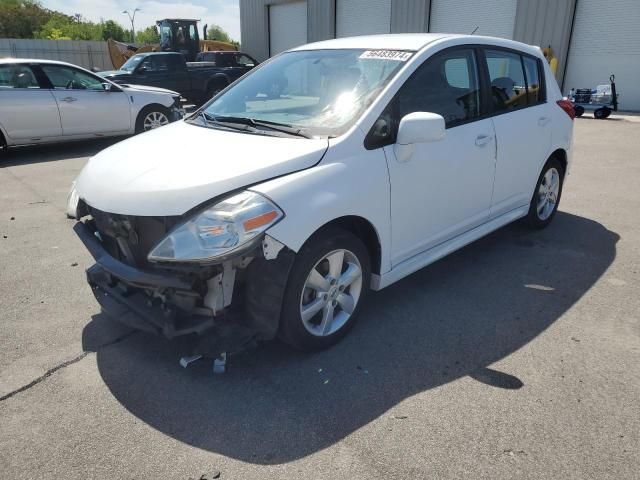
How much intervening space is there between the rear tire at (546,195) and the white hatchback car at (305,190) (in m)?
0.79

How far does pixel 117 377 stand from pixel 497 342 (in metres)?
2.31

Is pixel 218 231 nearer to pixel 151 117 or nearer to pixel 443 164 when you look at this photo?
pixel 443 164

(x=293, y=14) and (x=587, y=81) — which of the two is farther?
(x=293, y=14)

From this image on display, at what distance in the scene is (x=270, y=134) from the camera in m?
3.21

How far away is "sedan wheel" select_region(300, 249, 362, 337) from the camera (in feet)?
9.71

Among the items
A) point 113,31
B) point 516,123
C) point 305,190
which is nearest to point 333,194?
point 305,190

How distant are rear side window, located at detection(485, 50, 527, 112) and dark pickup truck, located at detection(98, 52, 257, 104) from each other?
1151 cm

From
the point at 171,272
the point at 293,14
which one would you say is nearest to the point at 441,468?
the point at 171,272

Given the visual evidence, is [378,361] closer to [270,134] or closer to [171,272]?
[171,272]

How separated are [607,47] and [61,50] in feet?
103

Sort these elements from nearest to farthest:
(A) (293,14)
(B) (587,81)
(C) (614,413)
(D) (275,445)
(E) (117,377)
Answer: (D) (275,445), (C) (614,413), (E) (117,377), (B) (587,81), (A) (293,14)

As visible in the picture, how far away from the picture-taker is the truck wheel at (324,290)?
2.79 m

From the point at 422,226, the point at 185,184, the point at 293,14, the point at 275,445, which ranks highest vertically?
the point at 293,14

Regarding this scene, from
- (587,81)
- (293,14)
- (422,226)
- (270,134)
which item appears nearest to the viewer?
(270,134)
